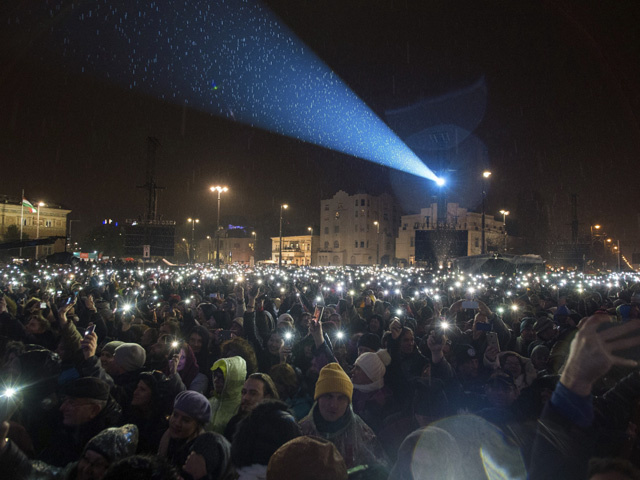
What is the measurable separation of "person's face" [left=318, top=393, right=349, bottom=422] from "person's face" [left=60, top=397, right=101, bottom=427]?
192cm

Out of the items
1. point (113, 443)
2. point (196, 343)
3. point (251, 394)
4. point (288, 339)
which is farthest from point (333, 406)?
point (288, 339)

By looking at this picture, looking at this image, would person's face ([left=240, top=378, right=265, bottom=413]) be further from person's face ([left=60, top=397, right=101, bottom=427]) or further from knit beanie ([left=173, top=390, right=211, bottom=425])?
person's face ([left=60, top=397, right=101, bottom=427])

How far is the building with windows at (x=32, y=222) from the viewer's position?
80.0m

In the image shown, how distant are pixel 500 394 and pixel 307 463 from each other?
287 cm

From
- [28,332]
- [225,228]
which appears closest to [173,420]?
[28,332]

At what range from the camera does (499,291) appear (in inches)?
698

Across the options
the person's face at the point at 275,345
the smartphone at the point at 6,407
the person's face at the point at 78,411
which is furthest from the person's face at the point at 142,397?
the person's face at the point at 275,345

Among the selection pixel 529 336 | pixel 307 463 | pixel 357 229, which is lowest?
pixel 529 336

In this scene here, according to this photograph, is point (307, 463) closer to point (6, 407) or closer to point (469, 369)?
point (6, 407)

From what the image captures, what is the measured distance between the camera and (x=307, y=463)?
1.91 meters

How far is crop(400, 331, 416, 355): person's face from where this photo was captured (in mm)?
5866

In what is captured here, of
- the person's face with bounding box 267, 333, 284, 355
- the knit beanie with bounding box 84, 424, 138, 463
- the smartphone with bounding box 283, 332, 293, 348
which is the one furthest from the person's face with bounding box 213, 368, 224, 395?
the smartphone with bounding box 283, 332, 293, 348

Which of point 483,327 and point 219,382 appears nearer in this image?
point 219,382

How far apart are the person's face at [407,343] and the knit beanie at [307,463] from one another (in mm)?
4054
